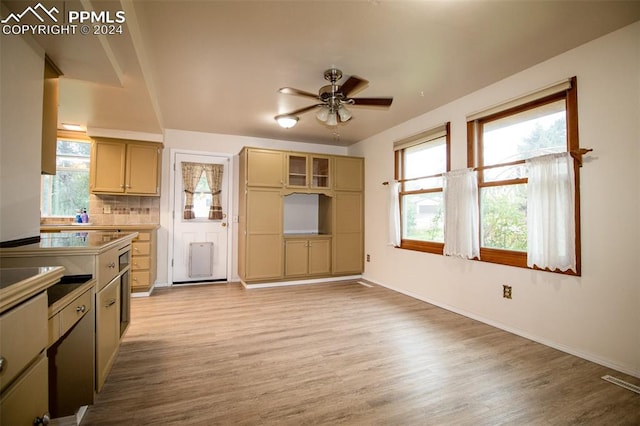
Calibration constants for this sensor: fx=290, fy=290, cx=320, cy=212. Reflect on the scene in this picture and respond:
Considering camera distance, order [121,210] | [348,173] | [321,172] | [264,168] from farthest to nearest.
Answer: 1. [348,173]
2. [321,172]
3. [264,168]
4. [121,210]

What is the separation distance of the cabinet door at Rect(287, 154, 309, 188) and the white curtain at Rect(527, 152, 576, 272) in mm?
3116

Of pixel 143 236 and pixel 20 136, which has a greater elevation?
pixel 20 136

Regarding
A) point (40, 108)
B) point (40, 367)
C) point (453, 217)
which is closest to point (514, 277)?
point (453, 217)

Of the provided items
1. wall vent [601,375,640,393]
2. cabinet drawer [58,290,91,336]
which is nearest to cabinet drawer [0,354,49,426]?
cabinet drawer [58,290,91,336]

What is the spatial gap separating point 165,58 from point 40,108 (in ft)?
3.48

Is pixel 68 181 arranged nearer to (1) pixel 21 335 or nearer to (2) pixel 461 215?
(1) pixel 21 335

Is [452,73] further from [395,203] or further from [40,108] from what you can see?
[40,108]

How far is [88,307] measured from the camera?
5.09 feet

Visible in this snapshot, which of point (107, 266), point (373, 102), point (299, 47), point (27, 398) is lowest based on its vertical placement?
point (27, 398)

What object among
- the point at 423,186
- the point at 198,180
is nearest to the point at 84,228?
the point at 198,180

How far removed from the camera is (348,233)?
16.9 feet

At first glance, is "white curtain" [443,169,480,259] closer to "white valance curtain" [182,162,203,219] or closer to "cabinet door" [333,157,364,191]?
"cabinet door" [333,157,364,191]

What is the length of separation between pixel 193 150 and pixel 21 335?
448 centimetres

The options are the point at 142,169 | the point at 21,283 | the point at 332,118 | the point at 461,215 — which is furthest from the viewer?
the point at 142,169
